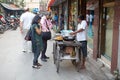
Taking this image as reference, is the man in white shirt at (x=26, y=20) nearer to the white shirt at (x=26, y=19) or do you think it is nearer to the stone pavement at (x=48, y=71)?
the white shirt at (x=26, y=19)

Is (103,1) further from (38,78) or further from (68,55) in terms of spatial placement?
(38,78)

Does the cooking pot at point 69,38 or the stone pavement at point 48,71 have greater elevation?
the cooking pot at point 69,38

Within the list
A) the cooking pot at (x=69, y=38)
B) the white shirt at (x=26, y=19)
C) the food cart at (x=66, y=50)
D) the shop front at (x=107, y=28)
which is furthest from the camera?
the white shirt at (x=26, y=19)

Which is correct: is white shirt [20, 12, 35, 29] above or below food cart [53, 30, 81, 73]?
above

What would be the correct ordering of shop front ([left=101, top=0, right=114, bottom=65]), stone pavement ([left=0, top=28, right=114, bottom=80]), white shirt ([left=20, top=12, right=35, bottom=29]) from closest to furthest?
stone pavement ([left=0, top=28, right=114, bottom=80]) < shop front ([left=101, top=0, right=114, bottom=65]) < white shirt ([left=20, top=12, right=35, bottom=29])

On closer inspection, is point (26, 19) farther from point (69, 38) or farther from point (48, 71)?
point (48, 71)

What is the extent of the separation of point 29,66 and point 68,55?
1.50 metres

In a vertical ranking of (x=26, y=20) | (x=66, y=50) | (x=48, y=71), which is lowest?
(x=48, y=71)

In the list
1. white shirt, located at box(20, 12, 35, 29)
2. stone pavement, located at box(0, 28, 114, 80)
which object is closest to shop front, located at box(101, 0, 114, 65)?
stone pavement, located at box(0, 28, 114, 80)

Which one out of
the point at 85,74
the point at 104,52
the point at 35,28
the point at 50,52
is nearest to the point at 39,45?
the point at 35,28

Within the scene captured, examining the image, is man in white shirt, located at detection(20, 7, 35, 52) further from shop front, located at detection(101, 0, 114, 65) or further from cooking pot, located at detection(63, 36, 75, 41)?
cooking pot, located at detection(63, 36, 75, 41)

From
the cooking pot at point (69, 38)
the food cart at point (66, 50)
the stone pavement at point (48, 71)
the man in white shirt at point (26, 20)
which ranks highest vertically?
the man in white shirt at point (26, 20)

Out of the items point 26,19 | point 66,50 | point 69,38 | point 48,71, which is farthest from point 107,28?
point 26,19

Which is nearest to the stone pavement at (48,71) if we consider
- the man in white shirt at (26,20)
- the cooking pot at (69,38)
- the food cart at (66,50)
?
the food cart at (66,50)
